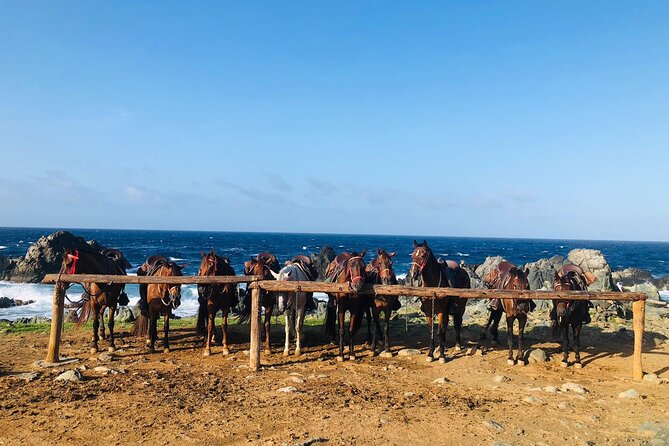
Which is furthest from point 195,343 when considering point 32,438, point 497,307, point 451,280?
point 497,307

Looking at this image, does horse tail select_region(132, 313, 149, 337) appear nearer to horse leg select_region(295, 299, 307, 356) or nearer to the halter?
the halter

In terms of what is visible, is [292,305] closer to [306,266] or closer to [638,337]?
[306,266]

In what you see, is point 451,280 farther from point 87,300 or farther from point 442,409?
point 87,300

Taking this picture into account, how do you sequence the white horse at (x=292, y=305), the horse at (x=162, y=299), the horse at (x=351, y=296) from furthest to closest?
1. the white horse at (x=292, y=305)
2. the horse at (x=162, y=299)
3. the horse at (x=351, y=296)

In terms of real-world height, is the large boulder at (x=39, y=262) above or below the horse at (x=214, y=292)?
below

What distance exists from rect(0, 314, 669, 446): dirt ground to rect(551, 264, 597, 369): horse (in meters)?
0.40

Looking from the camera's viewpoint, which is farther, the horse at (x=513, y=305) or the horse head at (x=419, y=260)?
the horse at (x=513, y=305)

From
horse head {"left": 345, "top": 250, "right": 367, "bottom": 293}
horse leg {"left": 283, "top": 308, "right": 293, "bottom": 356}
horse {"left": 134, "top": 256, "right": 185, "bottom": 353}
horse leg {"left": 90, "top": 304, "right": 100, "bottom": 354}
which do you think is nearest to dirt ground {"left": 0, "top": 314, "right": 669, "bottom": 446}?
horse leg {"left": 90, "top": 304, "right": 100, "bottom": 354}

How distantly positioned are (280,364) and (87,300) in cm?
475

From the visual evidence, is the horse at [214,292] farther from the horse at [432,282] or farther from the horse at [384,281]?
the horse at [432,282]

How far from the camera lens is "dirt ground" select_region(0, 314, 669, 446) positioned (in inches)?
213

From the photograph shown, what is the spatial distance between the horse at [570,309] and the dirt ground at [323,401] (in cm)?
40

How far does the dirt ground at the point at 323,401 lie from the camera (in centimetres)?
541

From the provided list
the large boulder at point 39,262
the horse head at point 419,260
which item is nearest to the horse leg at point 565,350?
the horse head at point 419,260
